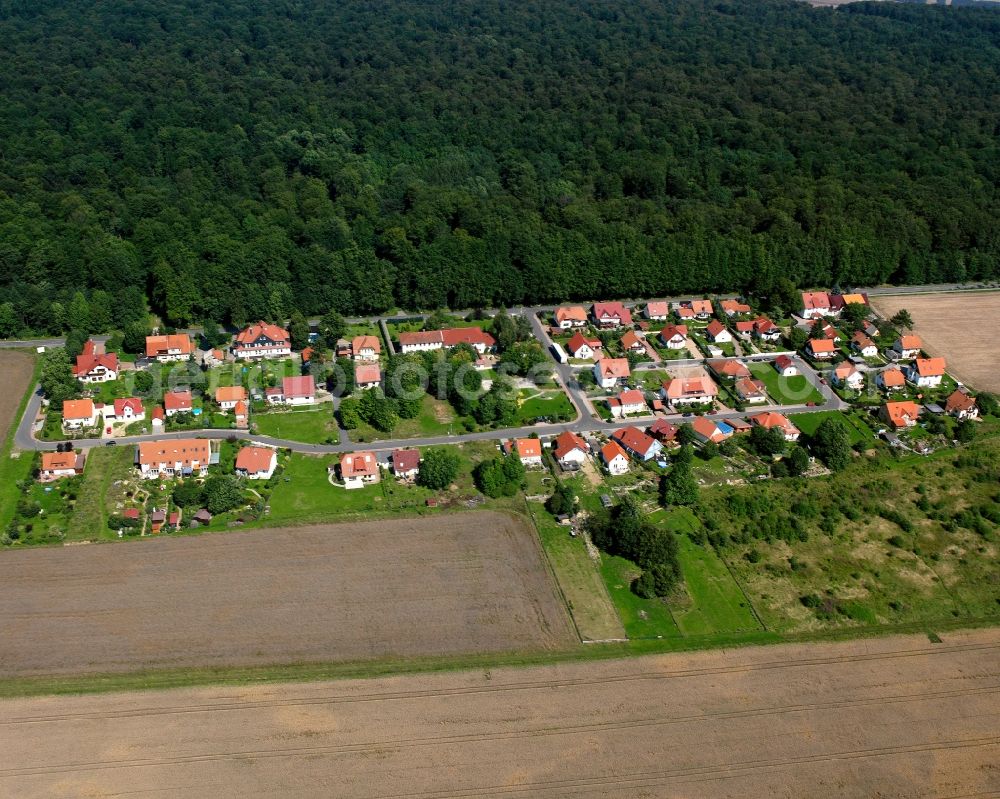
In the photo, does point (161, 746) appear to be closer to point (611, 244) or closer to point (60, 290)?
point (60, 290)

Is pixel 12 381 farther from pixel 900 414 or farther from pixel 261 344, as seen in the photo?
pixel 900 414

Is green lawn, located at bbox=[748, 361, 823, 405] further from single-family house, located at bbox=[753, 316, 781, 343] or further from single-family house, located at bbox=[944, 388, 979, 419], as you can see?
single-family house, located at bbox=[944, 388, 979, 419]

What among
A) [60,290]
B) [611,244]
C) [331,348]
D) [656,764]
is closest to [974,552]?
[656,764]

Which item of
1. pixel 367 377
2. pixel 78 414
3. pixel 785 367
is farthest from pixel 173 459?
pixel 785 367

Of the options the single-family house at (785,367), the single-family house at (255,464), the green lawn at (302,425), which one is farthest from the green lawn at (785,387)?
the single-family house at (255,464)

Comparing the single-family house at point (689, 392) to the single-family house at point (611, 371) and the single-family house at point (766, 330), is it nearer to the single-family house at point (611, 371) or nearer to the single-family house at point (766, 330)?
the single-family house at point (611, 371)

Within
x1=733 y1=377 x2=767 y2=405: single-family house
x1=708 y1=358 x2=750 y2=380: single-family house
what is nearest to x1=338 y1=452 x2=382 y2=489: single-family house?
x1=733 y1=377 x2=767 y2=405: single-family house
